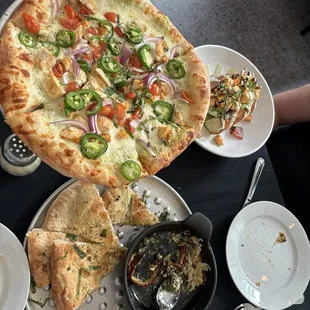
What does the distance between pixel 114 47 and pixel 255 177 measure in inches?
33.5

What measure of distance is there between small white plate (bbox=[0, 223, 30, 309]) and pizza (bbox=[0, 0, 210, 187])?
0.95ft

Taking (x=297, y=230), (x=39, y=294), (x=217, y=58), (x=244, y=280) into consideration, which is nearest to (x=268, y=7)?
→ (x=217, y=58)

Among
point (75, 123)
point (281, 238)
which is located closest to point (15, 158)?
point (75, 123)

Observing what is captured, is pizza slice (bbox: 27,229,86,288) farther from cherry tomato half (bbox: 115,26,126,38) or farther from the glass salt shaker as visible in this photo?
cherry tomato half (bbox: 115,26,126,38)

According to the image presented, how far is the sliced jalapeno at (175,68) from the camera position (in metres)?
1.70

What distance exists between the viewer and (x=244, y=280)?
75.2 inches

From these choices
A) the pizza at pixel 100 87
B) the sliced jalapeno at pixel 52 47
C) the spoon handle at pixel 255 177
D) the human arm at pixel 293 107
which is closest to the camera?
the pizza at pixel 100 87

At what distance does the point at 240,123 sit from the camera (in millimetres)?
2162

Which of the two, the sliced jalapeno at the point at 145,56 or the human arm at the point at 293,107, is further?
the human arm at the point at 293,107

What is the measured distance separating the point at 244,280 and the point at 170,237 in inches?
16.9

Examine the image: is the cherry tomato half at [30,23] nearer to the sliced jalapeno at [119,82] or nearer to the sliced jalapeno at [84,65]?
the sliced jalapeno at [84,65]

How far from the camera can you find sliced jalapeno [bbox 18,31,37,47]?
1429 mm

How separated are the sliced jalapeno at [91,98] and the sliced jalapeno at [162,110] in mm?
223

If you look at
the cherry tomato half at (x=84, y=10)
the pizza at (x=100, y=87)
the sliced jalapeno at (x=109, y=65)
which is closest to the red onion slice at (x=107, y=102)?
the pizza at (x=100, y=87)
